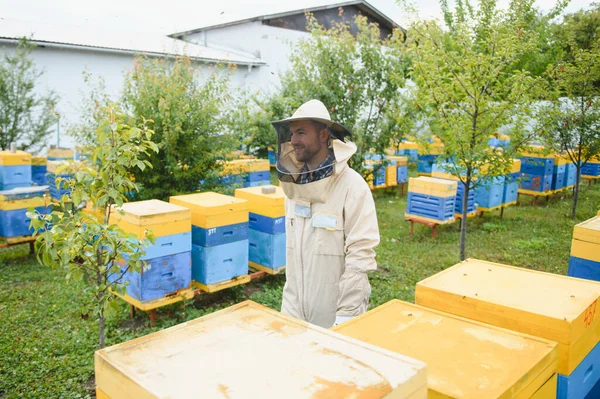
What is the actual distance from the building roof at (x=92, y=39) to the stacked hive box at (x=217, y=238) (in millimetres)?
6821

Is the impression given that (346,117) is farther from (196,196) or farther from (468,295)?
(468,295)

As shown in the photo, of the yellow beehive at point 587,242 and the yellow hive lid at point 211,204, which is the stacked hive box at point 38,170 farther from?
the yellow beehive at point 587,242

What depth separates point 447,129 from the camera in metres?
5.68

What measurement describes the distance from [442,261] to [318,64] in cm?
368

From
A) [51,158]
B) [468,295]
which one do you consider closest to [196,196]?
[468,295]

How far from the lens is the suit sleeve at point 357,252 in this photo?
93.5 inches

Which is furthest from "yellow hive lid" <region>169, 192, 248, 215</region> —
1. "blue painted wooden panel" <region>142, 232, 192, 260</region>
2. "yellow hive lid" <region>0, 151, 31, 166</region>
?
"yellow hive lid" <region>0, 151, 31, 166</region>

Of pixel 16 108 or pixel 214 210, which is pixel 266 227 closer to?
pixel 214 210

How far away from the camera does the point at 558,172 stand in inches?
428

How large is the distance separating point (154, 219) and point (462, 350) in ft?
10.8

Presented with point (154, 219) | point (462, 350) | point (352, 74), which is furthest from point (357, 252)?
point (352, 74)

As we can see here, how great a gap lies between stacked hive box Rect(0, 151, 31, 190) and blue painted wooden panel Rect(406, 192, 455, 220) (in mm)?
6468

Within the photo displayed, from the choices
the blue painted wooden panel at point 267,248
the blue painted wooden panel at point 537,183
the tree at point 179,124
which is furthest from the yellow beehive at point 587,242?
the blue painted wooden panel at point 537,183

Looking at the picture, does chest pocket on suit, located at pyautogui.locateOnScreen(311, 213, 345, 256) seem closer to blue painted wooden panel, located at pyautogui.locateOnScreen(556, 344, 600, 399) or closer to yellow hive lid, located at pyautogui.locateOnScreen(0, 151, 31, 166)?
blue painted wooden panel, located at pyautogui.locateOnScreen(556, 344, 600, 399)
